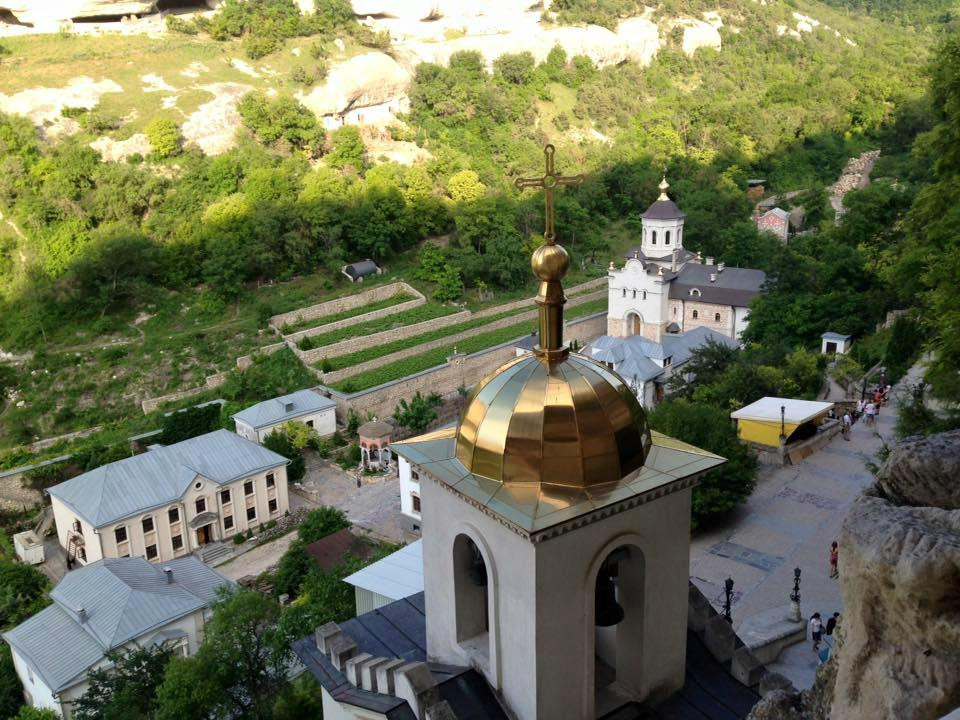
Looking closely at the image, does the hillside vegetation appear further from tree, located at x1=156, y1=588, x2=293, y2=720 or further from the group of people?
tree, located at x1=156, y1=588, x2=293, y2=720

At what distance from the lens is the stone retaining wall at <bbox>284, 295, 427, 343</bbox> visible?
1217 inches

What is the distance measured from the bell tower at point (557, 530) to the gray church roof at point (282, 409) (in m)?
21.5

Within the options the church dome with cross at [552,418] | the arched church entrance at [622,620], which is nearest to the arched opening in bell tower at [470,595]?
the church dome with cross at [552,418]

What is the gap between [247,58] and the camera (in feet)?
158

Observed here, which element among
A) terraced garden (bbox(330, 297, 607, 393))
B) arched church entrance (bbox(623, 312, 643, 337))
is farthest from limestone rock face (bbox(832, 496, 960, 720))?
arched church entrance (bbox(623, 312, 643, 337))

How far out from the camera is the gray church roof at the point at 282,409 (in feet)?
85.6

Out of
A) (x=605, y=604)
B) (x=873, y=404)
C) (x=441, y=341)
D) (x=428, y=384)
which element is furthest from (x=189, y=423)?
(x=605, y=604)

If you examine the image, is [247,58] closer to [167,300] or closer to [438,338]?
[167,300]

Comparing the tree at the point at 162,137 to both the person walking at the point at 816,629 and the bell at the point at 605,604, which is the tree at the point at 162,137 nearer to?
the person walking at the point at 816,629

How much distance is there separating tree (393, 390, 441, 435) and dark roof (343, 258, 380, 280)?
9.59m

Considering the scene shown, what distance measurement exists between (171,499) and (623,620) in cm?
1877

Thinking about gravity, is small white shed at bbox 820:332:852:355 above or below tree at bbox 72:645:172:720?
below

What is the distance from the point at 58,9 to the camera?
4906cm

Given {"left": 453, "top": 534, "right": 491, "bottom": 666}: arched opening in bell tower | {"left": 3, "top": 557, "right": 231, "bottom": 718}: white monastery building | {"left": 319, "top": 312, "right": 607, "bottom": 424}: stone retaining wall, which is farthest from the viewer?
{"left": 319, "top": 312, "right": 607, "bottom": 424}: stone retaining wall
